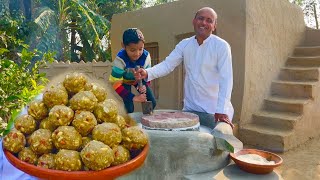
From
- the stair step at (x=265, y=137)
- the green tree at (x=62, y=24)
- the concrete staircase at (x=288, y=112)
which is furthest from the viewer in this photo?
the green tree at (x=62, y=24)

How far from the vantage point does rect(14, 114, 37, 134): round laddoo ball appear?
1.28 metres

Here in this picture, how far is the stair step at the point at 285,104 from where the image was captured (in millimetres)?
5363

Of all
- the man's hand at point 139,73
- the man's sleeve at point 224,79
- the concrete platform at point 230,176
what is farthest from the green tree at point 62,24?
the concrete platform at point 230,176

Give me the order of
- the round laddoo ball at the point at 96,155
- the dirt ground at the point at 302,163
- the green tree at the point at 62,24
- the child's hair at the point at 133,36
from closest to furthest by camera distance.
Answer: the round laddoo ball at the point at 96,155 → the child's hair at the point at 133,36 → the dirt ground at the point at 302,163 → the green tree at the point at 62,24

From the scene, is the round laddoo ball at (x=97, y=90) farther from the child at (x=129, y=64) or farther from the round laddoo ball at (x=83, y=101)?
the child at (x=129, y=64)

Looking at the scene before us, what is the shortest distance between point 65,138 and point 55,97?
0.19 m

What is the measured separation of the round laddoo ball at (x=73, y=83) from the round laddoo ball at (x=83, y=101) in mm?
59

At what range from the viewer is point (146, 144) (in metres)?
1.38

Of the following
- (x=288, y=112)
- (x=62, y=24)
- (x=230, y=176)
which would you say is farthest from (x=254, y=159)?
(x=62, y=24)

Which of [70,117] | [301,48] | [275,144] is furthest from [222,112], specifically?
[301,48]

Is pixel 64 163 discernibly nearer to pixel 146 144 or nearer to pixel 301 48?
pixel 146 144

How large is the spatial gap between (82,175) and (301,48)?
6.65 meters

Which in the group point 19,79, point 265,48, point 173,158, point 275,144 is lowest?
point 275,144

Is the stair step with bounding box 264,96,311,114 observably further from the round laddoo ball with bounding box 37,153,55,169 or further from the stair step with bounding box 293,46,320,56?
the round laddoo ball with bounding box 37,153,55,169
